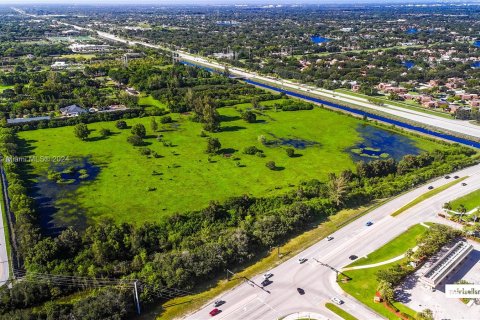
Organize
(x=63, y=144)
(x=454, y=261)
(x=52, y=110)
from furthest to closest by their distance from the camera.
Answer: (x=52, y=110) < (x=63, y=144) < (x=454, y=261)

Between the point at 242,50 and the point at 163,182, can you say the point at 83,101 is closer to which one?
the point at 163,182

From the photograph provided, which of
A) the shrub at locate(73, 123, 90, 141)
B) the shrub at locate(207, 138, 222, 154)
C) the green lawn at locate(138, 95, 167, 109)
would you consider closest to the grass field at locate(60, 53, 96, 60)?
the green lawn at locate(138, 95, 167, 109)

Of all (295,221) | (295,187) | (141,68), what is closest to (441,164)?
(295,187)

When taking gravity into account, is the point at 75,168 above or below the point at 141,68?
below


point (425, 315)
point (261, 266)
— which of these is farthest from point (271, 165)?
point (425, 315)

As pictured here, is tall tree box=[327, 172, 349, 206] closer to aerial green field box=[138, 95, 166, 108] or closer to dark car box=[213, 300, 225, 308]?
dark car box=[213, 300, 225, 308]

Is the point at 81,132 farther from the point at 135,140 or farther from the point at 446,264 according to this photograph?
the point at 446,264

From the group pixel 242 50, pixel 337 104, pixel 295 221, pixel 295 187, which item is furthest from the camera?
pixel 242 50
